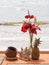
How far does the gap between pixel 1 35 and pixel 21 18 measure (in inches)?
13.2

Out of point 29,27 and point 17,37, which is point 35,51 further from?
point 17,37

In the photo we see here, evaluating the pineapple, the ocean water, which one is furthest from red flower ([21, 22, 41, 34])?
the ocean water

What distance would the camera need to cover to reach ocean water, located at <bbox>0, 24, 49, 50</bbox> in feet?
8.38

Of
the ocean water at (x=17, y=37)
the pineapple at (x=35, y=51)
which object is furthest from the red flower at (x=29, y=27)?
the ocean water at (x=17, y=37)

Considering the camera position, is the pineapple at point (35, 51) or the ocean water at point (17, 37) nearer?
the pineapple at point (35, 51)

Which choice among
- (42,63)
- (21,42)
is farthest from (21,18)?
(42,63)

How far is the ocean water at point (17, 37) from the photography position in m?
2.55

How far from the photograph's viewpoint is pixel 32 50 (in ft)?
6.79

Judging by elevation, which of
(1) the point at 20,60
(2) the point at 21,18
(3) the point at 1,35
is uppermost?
(2) the point at 21,18

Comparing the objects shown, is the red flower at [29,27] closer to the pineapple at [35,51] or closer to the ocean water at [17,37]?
the pineapple at [35,51]

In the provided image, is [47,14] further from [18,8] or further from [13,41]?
[13,41]

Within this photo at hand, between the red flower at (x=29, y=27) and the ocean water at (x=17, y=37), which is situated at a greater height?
the red flower at (x=29, y=27)

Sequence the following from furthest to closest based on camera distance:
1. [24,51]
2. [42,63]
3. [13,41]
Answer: [13,41]
[24,51]
[42,63]

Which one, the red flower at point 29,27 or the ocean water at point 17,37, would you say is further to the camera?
the ocean water at point 17,37
